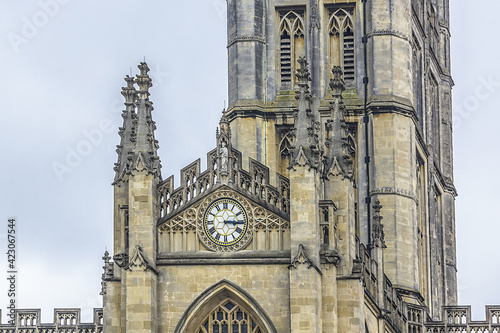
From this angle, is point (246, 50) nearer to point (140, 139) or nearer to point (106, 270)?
point (106, 270)

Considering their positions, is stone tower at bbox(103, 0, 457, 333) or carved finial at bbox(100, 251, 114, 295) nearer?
stone tower at bbox(103, 0, 457, 333)

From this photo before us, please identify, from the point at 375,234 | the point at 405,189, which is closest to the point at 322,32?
the point at 405,189

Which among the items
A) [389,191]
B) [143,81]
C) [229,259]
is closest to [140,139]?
[143,81]

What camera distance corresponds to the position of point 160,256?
64250 mm

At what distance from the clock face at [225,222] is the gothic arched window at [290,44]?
57.8 ft

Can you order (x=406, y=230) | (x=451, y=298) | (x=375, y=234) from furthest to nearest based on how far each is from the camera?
(x=451, y=298)
(x=406, y=230)
(x=375, y=234)

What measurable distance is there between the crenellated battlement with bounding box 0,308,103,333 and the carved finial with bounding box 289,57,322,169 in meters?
14.0

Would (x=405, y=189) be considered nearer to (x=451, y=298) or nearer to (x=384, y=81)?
(x=384, y=81)

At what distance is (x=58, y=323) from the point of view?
244 ft

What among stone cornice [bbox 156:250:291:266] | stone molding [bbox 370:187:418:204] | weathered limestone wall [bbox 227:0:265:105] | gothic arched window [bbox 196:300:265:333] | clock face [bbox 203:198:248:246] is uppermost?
weathered limestone wall [bbox 227:0:265:105]

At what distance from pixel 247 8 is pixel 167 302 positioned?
21.4m

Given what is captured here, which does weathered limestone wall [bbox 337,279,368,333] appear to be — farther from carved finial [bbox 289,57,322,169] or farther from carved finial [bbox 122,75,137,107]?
carved finial [bbox 122,75,137,107]

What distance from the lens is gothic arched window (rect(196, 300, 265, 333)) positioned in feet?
210

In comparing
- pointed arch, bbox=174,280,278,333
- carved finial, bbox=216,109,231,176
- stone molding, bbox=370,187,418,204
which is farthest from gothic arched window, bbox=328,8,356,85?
pointed arch, bbox=174,280,278,333
